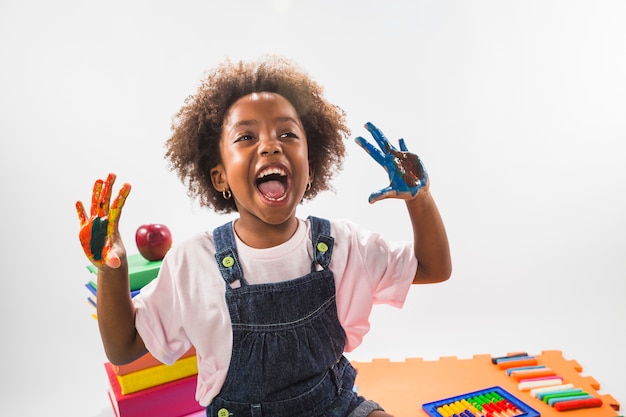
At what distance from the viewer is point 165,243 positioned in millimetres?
1518

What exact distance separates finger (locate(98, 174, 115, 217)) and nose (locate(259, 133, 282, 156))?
27 cm

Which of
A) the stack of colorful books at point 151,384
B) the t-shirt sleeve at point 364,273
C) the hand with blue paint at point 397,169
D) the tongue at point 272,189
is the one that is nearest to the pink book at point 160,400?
the stack of colorful books at point 151,384

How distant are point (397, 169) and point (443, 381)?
80 cm

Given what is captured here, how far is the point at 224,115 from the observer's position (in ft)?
4.05

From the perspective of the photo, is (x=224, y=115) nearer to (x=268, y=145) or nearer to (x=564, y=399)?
(x=268, y=145)

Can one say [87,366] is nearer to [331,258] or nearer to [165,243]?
[165,243]

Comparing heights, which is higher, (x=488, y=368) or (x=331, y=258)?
(x=331, y=258)

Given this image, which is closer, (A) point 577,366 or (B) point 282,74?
(B) point 282,74

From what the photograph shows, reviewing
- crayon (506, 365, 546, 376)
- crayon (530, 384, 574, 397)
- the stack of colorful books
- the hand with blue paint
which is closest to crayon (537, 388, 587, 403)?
crayon (530, 384, 574, 397)

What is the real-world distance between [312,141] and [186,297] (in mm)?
431

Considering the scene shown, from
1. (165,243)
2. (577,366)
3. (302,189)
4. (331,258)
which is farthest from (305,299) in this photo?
(577,366)

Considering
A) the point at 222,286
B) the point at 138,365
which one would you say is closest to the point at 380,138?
the point at 222,286

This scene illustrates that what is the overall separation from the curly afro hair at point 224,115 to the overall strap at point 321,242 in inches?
6.3

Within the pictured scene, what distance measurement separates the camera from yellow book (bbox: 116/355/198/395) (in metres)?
1.43
